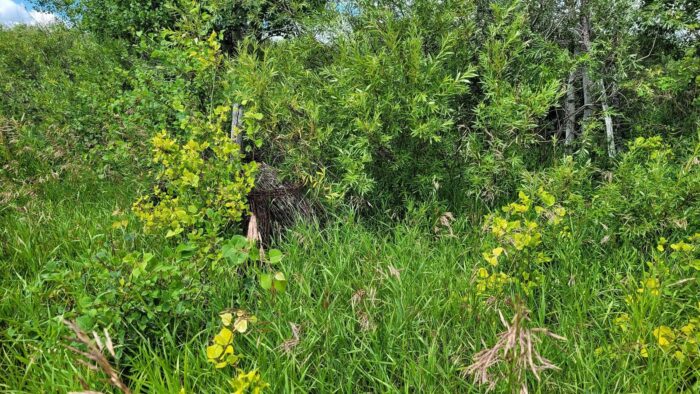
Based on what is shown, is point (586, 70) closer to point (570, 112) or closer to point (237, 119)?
point (570, 112)

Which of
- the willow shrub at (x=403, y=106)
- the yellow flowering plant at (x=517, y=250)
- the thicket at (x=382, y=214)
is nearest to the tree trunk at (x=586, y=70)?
the thicket at (x=382, y=214)

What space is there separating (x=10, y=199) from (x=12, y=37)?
259 inches

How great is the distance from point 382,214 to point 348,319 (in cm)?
134

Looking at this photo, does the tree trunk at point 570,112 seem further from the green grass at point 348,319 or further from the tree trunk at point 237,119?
the tree trunk at point 237,119

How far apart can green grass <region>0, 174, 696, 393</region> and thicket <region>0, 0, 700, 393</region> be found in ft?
0.05

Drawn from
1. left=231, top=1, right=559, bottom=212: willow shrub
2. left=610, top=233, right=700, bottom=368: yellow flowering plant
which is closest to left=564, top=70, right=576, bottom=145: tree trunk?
left=231, top=1, right=559, bottom=212: willow shrub

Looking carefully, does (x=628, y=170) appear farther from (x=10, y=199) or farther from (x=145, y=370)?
(x=10, y=199)

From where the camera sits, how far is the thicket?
6.53 ft

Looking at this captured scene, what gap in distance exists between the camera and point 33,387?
6.20ft

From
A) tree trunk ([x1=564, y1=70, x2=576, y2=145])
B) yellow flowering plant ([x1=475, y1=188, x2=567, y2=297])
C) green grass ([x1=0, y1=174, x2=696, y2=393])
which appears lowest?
green grass ([x1=0, y1=174, x2=696, y2=393])

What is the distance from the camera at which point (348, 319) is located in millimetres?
2273

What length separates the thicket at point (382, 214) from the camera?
78.3 inches

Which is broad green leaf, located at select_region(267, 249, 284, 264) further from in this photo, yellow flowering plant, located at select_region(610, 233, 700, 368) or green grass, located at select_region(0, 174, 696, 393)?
yellow flowering plant, located at select_region(610, 233, 700, 368)

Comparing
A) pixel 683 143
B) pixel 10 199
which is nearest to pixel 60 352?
pixel 10 199
